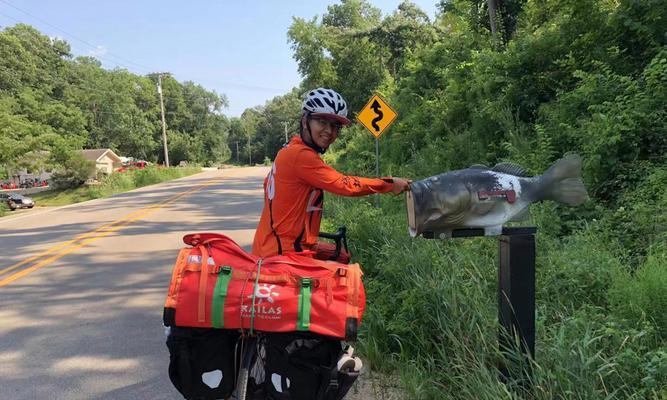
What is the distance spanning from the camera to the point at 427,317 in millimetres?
3791

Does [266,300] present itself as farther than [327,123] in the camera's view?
No

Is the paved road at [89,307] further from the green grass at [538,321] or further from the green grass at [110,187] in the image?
the green grass at [110,187]

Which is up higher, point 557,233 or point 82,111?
point 82,111

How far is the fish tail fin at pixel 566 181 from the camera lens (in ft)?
7.34

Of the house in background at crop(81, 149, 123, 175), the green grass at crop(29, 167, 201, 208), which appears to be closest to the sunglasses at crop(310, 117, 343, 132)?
the green grass at crop(29, 167, 201, 208)

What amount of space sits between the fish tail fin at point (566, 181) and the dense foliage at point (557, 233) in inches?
34.2

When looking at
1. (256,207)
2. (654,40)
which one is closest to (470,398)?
(654,40)

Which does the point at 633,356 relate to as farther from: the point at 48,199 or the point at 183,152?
the point at 183,152

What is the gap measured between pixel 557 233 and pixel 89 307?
19.0 feet

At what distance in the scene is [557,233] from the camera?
5.49 metres

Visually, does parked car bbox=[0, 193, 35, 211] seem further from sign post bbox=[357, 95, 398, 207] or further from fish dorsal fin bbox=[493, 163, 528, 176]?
fish dorsal fin bbox=[493, 163, 528, 176]

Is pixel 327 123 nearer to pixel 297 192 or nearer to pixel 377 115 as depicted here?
pixel 297 192

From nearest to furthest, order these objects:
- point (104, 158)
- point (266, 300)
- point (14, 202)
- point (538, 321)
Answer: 1. point (266, 300)
2. point (538, 321)
3. point (14, 202)
4. point (104, 158)

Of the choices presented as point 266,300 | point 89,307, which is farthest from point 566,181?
point 89,307
